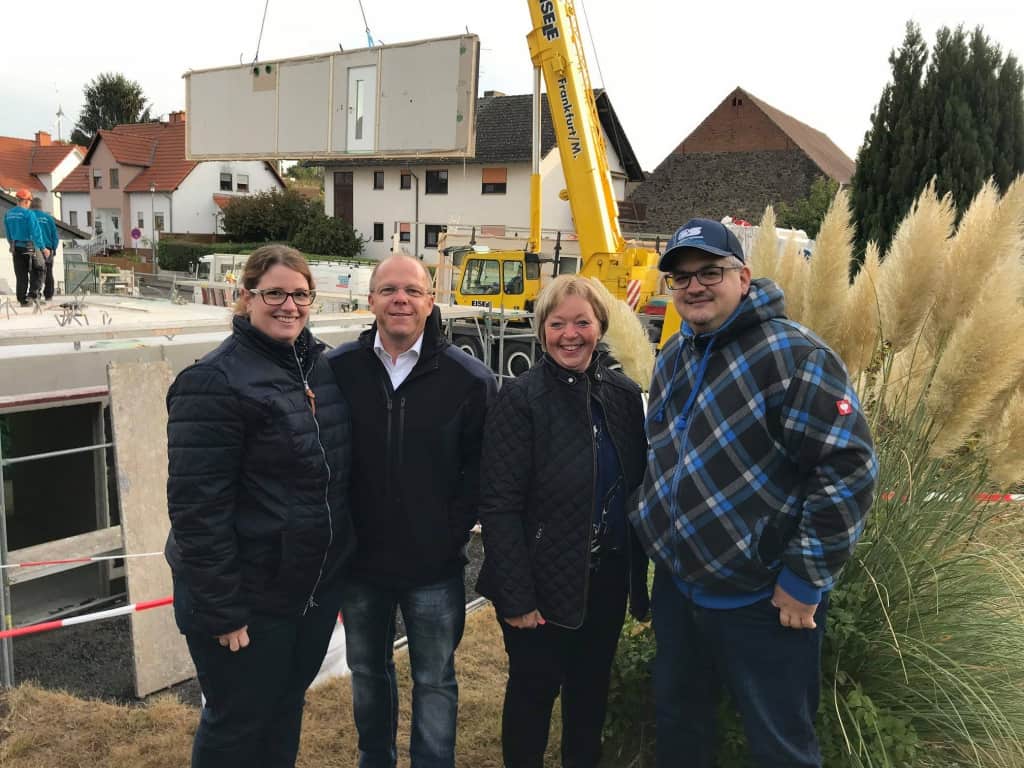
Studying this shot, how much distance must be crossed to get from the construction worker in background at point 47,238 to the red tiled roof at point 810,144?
26.1 meters

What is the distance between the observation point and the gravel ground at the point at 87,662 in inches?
152

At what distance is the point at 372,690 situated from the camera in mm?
2486

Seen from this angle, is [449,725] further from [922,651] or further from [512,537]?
[922,651]

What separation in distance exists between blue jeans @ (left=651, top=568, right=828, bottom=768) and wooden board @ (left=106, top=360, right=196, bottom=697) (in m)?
2.81

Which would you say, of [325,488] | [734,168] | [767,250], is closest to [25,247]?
[325,488]

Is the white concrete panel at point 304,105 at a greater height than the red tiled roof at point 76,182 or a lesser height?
lesser

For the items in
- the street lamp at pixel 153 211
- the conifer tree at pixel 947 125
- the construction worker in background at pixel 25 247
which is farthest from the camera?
the street lamp at pixel 153 211

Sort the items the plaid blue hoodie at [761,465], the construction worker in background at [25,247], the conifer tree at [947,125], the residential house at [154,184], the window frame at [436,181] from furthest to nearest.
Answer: the residential house at [154,184]
the window frame at [436,181]
the conifer tree at [947,125]
the construction worker in background at [25,247]
the plaid blue hoodie at [761,465]

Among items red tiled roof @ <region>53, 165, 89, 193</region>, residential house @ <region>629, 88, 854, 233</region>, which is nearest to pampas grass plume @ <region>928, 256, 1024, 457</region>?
residential house @ <region>629, 88, 854, 233</region>

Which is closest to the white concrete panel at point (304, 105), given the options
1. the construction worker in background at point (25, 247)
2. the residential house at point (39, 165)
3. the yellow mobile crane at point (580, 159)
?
the yellow mobile crane at point (580, 159)

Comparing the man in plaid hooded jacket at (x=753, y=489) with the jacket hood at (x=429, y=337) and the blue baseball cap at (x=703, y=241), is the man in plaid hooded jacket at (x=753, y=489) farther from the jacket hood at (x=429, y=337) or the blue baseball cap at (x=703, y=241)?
the jacket hood at (x=429, y=337)

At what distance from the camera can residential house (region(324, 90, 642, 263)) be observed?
100 feet

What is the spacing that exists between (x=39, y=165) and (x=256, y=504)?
59.5 m

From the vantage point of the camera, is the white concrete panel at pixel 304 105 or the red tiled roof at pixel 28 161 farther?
the red tiled roof at pixel 28 161
